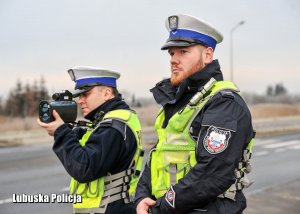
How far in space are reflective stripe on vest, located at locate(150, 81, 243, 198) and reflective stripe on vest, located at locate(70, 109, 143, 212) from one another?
0.69 meters

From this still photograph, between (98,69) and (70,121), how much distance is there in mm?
593

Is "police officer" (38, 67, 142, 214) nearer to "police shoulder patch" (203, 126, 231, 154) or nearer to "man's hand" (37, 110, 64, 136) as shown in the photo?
"man's hand" (37, 110, 64, 136)

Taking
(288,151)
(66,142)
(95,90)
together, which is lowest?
(288,151)

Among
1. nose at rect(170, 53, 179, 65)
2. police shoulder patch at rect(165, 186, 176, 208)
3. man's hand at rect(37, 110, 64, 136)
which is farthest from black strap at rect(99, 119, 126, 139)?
police shoulder patch at rect(165, 186, 176, 208)

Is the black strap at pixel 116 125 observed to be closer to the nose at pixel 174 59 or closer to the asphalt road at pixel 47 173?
the nose at pixel 174 59

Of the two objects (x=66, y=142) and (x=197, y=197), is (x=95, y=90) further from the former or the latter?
(x=197, y=197)

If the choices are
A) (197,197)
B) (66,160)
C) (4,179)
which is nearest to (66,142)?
(66,160)

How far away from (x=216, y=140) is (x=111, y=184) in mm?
1209

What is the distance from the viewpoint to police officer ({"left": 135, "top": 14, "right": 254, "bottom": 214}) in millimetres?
2389

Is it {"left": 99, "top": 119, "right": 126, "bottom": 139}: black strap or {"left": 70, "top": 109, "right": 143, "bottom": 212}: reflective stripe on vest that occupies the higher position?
{"left": 99, "top": 119, "right": 126, "bottom": 139}: black strap

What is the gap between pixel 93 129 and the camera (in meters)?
3.47

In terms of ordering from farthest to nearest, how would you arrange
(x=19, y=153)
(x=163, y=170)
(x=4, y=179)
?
(x=19, y=153) → (x=4, y=179) → (x=163, y=170)

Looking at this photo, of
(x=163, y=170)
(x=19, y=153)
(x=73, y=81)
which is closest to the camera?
(x=163, y=170)

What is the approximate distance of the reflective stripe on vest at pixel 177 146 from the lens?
253cm
